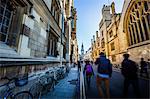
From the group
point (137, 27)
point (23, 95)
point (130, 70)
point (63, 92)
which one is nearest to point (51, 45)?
point (63, 92)

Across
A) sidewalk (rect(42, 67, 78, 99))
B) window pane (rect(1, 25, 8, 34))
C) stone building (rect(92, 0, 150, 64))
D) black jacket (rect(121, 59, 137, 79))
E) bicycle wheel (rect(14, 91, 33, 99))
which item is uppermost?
stone building (rect(92, 0, 150, 64))

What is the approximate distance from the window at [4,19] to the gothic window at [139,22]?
44.8 ft

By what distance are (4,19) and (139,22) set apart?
15821mm

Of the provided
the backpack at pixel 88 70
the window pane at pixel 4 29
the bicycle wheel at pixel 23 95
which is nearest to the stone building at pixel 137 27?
the backpack at pixel 88 70

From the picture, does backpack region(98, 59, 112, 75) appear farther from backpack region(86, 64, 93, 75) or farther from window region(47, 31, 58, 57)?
window region(47, 31, 58, 57)

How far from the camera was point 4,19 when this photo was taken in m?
3.27

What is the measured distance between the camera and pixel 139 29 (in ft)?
47.5

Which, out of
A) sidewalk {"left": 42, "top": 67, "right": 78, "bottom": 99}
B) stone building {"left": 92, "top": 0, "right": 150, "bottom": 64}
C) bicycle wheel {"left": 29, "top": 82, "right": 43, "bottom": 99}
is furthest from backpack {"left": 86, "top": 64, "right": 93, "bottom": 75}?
stone building {"left": 92, "top": 0, "right": 150, "bottom": 64}

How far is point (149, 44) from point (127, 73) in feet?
32.1

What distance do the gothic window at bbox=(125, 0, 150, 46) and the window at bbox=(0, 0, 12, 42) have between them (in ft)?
44.8

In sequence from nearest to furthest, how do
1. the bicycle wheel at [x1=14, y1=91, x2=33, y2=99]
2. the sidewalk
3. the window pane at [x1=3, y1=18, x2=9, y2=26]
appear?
the bicycle wheel at [x1=14, y1=91, x2=33, y2=99]
the window pane at [x1=3, y1=18, x2=9, y2=26]
the sidewalk

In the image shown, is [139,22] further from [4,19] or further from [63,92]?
[4,19]

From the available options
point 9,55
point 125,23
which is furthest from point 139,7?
point 9,55

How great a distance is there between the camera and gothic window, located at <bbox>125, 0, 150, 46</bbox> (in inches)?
497
